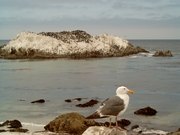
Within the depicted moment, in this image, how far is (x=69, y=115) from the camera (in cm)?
1010

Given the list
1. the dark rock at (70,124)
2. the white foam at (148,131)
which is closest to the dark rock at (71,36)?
the white foam at (148,131)

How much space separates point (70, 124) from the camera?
9.56 meters

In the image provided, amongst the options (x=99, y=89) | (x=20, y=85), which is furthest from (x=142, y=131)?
(x=20, y=85)

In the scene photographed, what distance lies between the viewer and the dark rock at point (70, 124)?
31.0ft

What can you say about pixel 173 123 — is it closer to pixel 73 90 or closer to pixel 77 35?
pixel 73 90

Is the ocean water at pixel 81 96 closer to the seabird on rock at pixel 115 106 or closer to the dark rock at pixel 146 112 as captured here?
the dark rock at pixel 146 112

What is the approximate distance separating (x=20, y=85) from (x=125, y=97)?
15.7 meters

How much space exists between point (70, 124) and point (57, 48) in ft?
148

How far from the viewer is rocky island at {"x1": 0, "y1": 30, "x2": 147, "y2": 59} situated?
5300 cm

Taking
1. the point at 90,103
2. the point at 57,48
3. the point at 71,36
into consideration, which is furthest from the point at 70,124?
the point at 71,36

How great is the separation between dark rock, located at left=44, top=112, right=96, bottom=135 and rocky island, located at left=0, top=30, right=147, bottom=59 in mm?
40965

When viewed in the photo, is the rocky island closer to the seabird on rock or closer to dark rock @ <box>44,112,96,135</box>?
dark rock @ <box>44,112,96,135</box>

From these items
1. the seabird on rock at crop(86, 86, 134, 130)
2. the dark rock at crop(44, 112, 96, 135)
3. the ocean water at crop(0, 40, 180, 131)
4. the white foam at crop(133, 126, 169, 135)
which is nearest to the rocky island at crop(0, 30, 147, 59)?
the ocean water at crop(0, 40, 180, 131)

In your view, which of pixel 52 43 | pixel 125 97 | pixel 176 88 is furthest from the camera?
pixel 52 43
